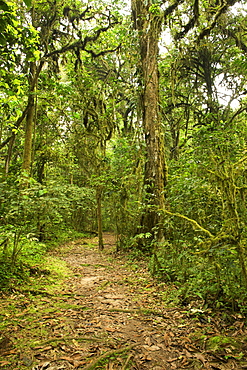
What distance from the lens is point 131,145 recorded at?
748 cm

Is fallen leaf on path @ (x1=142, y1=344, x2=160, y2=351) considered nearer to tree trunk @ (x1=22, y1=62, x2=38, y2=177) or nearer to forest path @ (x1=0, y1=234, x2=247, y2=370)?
forest path @ (x1=0, y1=234, x2=247, y2=370)

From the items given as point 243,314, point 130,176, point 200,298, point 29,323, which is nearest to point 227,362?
point 243,314

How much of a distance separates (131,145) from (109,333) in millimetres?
5541

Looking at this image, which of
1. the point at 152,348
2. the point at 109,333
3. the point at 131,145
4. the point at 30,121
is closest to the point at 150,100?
the point at 131,145

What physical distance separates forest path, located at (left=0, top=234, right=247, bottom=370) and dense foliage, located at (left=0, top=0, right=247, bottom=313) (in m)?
0.42

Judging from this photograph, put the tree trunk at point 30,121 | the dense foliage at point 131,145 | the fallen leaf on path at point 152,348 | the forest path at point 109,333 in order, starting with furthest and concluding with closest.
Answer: the tree trunk at point 30,121 < the dense foliage at point 131,145 < the fallen leaf on path at point 152,348 < the forest path at point 109,333

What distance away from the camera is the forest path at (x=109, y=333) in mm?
2217

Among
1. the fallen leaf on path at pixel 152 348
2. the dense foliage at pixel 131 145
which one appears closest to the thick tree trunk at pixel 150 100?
the dense foliage at pixel 131 145

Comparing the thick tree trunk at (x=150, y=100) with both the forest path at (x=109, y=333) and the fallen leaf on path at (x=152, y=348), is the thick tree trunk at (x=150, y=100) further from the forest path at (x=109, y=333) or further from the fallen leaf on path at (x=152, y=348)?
the fallen leaf on path at (x=152, y=348)

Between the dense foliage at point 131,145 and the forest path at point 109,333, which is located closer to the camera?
the forest path at point 109,333

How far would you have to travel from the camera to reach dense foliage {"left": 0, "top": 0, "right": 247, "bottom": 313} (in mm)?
3221

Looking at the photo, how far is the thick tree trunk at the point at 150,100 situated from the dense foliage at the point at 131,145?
6cm

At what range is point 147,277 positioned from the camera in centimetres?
478

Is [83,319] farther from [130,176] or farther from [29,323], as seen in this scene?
[130,176]
